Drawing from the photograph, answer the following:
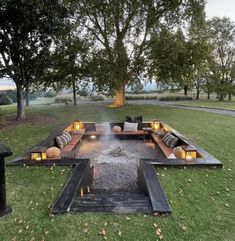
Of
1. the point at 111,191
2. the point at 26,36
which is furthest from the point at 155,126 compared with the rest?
the point at 26,36

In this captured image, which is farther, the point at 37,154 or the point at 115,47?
the point at 115,47

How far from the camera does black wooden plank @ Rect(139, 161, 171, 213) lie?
4.21 m

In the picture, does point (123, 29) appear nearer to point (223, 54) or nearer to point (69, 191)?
point (69, 191)

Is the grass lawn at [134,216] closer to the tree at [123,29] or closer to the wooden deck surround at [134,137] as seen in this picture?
the wooden deck surround at [134,137]

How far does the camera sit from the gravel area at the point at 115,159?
6.42m

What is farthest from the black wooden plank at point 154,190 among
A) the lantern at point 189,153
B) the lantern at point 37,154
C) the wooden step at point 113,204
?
the lantern at point 37,154

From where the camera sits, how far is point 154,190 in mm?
4840

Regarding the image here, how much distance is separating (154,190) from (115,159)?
11.9ft

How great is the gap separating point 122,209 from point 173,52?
568 inches

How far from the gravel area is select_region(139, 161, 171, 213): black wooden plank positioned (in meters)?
0.59

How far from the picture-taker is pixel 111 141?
36.6 feet

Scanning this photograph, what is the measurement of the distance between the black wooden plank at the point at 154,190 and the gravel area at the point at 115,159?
59cm

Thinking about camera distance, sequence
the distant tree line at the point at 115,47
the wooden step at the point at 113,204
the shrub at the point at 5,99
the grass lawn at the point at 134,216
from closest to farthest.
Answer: the grass lawn at the point at 134,216, the wooden step at the point at 113,204, the distant tree line at the point at 115,47, the shrub at the point at 5,99

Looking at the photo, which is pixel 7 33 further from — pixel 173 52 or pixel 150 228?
pixel 150 228
